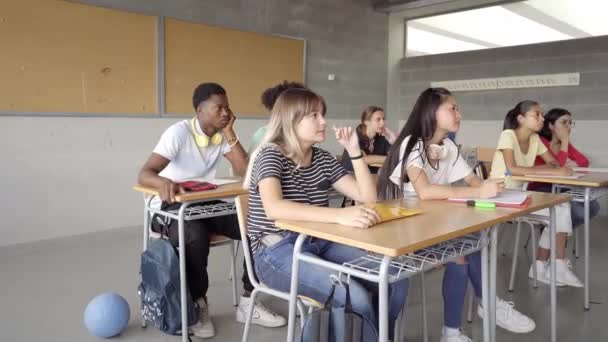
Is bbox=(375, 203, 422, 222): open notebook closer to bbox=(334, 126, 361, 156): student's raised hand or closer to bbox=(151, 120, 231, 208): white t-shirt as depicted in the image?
bbox=(334, 126, 361, 156): student's raised hand

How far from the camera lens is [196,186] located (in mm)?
2217

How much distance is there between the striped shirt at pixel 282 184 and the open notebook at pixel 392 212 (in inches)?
9.4

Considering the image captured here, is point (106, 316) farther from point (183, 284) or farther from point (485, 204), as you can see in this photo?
point (485, 204)

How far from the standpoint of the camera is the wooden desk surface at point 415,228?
4.05 ft

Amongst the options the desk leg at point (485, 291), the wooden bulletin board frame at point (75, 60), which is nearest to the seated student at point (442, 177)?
the desk leg at point (485, 291)

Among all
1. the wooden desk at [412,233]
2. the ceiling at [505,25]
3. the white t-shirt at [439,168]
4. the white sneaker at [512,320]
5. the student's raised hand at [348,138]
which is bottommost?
the white sneaker at [512,320]

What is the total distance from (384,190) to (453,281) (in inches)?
19.7

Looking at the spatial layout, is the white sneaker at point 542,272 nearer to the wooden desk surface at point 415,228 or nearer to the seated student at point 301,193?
the wooden desk surface at point 415,228

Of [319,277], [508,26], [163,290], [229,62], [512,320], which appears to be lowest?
[512,320]

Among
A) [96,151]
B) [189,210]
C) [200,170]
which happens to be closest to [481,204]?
[189,210]

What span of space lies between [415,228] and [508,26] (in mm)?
5498

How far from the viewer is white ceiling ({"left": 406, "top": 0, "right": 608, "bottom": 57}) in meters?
5.47

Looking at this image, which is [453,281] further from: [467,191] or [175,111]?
[175,111]

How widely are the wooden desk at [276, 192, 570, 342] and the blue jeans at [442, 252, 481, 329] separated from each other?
20 centimetres
